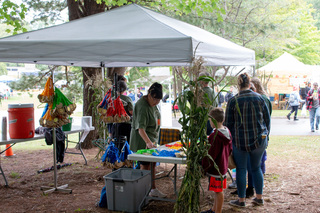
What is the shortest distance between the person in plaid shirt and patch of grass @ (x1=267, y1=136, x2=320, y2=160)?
345 cm

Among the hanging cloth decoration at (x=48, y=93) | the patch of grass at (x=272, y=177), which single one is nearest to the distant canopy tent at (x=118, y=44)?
the hanging cloth decoration at (x=48, y=93)

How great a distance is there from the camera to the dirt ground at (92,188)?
13.7 feet

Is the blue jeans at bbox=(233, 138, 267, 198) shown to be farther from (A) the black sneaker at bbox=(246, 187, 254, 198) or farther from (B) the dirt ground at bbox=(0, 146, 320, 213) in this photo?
(A) the black sneaker at bbox=(246, 187, 254, 198)

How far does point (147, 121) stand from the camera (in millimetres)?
4137

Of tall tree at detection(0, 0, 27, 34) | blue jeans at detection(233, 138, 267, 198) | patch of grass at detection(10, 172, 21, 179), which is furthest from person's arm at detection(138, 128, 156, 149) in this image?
tall tree at detection(0, 0, 27, 34)

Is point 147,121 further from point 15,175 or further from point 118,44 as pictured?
point 15,175

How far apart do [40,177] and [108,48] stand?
3340mm

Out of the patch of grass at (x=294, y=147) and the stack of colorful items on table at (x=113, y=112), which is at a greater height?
the stack of colorful items on table at (x=113, y=112)

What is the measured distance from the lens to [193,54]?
122 inches

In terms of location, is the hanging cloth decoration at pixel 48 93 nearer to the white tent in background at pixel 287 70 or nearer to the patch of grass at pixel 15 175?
the patch of grass at pixel 15 175

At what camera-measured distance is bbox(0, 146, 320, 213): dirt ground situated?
416cm

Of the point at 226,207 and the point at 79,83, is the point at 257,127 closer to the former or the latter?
the point at 226,207

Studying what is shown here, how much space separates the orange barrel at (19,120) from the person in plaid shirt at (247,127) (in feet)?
9.28

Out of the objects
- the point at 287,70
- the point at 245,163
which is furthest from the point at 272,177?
the point at 287,70
